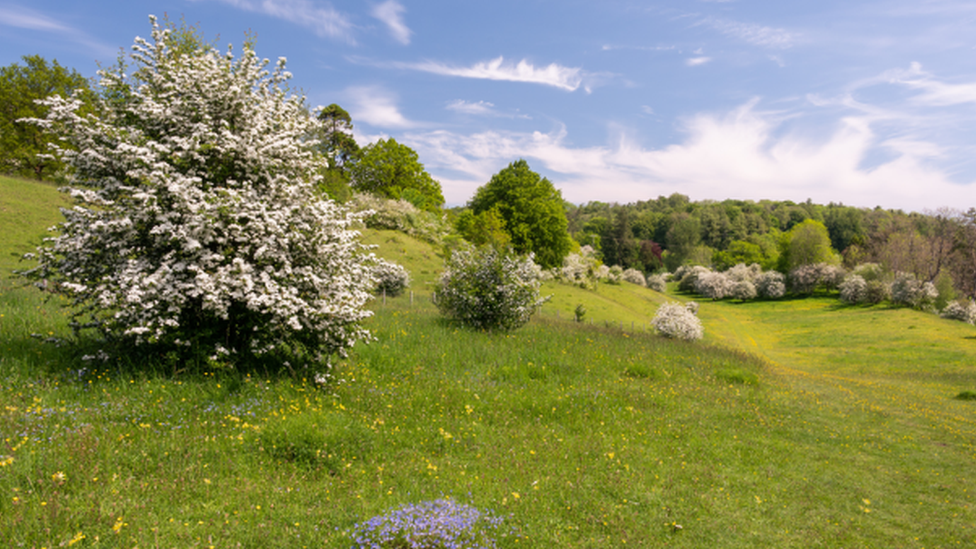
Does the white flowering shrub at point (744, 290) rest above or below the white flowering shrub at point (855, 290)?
below

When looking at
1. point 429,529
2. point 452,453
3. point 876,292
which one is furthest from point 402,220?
point 876,292

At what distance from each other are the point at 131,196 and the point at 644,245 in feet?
376

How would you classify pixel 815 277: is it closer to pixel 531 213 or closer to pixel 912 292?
pixel 912 292

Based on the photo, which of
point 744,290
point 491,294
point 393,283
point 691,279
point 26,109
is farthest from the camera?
point 691,279

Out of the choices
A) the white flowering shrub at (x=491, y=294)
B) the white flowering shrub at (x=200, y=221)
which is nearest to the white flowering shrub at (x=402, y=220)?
the white flowering shrub at (x=491, y=294)

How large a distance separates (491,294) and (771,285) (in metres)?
71.4

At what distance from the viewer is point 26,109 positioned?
124ft

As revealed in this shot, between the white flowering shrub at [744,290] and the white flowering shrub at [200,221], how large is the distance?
79.3 meters

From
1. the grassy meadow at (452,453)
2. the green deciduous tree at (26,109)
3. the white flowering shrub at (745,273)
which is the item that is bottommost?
the grassy meadow at (452,453)

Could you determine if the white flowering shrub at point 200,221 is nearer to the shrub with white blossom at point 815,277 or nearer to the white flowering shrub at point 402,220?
the white flowering shrub at point 402,220

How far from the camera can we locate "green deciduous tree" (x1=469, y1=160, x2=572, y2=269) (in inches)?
2141

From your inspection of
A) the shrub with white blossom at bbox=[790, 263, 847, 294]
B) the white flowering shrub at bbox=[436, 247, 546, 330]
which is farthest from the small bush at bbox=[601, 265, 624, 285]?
the white flowering shrub at bbox=[436, 247, 546, 330]

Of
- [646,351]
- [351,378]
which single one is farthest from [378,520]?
[646,351]

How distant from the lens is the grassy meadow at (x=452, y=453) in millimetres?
4918
